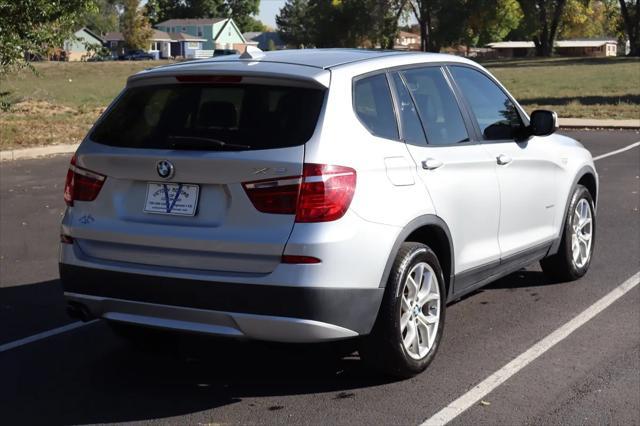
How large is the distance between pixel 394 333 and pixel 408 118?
126cm

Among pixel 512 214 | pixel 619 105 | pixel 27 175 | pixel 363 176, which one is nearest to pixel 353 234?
pixel 363 176

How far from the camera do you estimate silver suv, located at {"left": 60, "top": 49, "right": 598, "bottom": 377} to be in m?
4.80

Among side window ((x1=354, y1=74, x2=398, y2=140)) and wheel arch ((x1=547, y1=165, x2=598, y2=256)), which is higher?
side window ((x1=354, y1=74, x2=398, y2=140))

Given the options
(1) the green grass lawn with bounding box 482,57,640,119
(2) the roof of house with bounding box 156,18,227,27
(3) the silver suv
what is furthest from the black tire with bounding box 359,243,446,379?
(2) the roof of house with bounding box 156,18,227,27

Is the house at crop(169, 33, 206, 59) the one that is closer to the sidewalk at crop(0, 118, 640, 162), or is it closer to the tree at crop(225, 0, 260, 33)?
the tree at crop(225, 0, 260, 33)

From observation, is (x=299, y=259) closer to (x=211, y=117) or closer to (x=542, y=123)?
(x=211, y=117)

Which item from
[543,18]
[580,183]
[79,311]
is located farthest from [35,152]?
[543,18]

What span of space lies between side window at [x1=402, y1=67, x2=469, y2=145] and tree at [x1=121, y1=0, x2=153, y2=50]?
117991 mm

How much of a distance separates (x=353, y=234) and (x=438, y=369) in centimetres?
121

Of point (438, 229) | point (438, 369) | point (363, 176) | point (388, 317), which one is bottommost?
point (438, 369)


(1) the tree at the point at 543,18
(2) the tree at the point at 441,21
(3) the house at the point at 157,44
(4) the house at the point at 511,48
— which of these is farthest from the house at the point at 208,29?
(4) the house at the point at 511,48

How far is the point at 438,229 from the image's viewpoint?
→ 222 inches

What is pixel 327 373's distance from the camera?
5.61 meters

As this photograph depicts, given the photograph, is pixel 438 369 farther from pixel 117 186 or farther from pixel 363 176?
pixel 117 186
